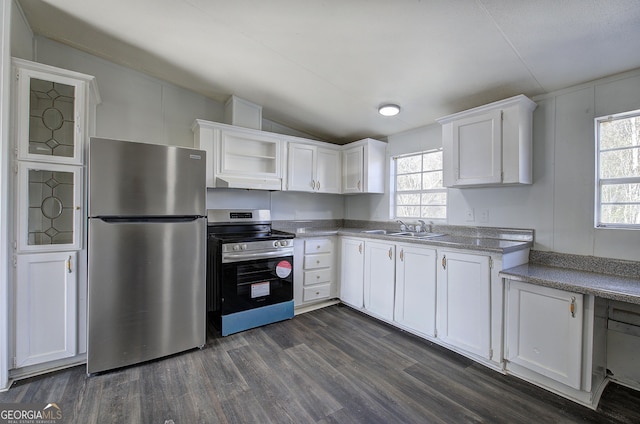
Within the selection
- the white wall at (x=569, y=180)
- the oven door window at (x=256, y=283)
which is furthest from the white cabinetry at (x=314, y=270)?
the white wall at (x=569, y=180)

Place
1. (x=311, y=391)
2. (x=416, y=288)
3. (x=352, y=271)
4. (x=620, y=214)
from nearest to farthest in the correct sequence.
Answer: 1. (x=311, y=391)
2. (x=620, y=214)
3. (x=416, y=288)
4. (x=352, y=271)

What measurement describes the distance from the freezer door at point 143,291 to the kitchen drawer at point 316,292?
1.21 metres

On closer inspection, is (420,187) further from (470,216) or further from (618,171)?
(618,171)

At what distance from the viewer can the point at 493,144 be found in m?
2.33

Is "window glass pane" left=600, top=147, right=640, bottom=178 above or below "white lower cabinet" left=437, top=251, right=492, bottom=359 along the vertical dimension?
above

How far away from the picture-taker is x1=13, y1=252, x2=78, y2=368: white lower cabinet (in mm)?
1946

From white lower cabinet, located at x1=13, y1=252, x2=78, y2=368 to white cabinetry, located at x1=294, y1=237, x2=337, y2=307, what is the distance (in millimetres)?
1954

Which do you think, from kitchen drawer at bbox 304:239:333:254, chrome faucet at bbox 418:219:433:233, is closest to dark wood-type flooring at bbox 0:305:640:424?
kitchen drawer at bbox 304:239:333:254

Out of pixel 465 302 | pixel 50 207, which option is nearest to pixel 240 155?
pixel 50 207

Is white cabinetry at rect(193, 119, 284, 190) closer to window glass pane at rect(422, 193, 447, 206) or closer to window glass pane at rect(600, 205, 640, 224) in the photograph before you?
window glass pane at rect(422, 193, 447, 206)

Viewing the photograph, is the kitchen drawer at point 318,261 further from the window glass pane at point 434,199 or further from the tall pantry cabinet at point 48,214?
the tall pantry cabinet at point 48,214

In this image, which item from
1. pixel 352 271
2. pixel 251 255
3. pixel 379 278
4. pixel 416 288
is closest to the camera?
pixel 416 288

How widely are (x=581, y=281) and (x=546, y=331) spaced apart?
0.39 metres

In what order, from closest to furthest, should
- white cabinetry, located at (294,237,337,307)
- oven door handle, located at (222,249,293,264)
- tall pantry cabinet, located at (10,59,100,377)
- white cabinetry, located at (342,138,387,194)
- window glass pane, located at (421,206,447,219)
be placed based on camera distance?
tall pantry cabinet, located at (10,59,100,377)
oven door handle, located at (222,249,293,264)
window glass pane, located at (421,206,447,219)
white cabinetry, located at (294,237,337,307)
white cabinetry, located at (342,138,387,194)
